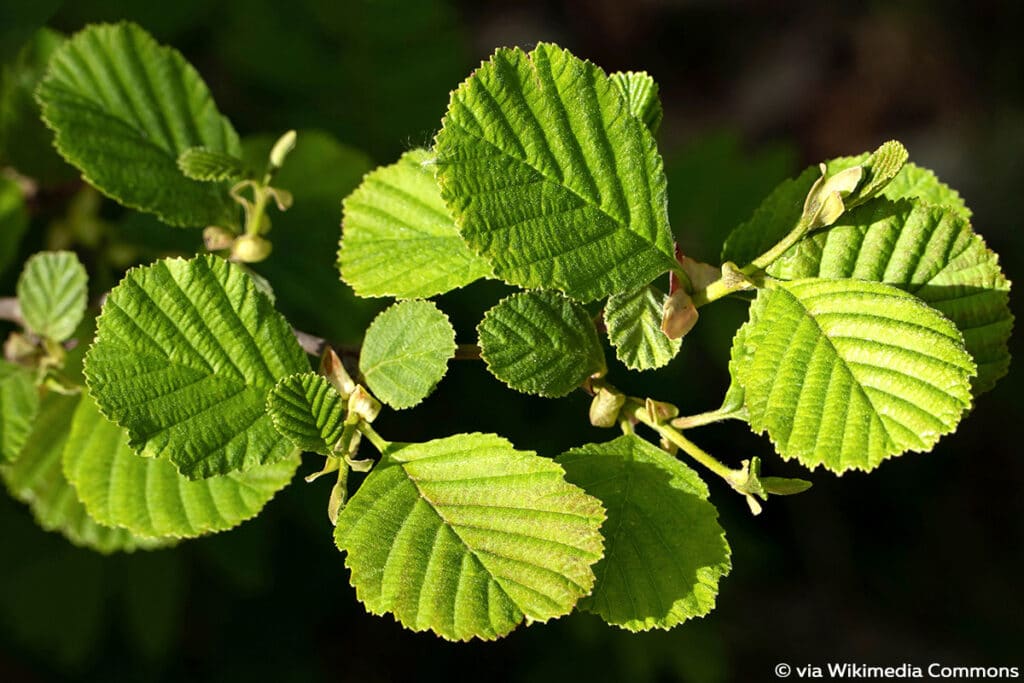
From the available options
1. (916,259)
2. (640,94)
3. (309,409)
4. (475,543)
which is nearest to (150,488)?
(309,409)

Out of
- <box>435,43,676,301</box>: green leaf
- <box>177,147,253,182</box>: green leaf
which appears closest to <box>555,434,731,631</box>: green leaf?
<box>435,43,676,301</box>: green leaf

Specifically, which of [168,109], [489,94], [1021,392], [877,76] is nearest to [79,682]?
[168,109]

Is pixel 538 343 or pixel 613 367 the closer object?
pixel 538 343

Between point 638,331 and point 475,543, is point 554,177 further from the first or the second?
point 475,543

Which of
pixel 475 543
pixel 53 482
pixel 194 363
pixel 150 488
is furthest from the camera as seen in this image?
pixel 53 482

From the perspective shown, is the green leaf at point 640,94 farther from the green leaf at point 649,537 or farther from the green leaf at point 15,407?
the green leaf at point 15,407

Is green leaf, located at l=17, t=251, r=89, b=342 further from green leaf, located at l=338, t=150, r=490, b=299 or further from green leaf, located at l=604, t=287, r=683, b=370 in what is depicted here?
green leaf, located at l=604, t=287, r=683, b=370

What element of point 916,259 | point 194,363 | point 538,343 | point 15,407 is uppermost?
point 916,259
